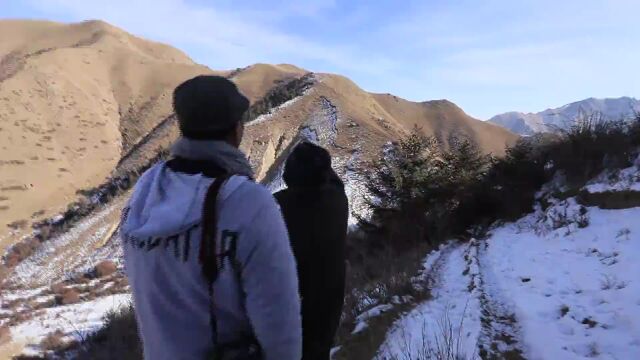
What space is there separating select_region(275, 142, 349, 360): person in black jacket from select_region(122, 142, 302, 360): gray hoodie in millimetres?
1188

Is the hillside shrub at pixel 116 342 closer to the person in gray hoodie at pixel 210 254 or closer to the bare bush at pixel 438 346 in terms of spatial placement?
the bare bush at pixel 438 346

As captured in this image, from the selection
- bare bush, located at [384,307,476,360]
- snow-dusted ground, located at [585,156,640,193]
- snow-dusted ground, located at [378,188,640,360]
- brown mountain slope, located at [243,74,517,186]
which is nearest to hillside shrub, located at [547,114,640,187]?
snow-dusted ground, located at [585,156,640,193]

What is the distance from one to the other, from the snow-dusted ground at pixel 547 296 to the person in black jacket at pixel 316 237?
1.47 meters

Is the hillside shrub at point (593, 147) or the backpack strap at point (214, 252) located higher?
the hillside shrub at point (593, 147)

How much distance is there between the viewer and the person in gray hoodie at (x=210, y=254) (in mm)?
1821

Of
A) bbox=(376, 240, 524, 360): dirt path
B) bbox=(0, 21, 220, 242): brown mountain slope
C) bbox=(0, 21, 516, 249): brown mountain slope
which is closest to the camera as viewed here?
bbox=(376, 240, 524, 360): dirt path

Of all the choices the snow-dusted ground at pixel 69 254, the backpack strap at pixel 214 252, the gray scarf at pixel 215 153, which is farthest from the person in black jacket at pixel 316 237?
the snow-dusted ground at pixel 69 254

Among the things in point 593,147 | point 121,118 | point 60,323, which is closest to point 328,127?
point 60,323

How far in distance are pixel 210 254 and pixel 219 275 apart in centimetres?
7

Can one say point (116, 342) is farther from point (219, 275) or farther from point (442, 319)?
point (219, 275)

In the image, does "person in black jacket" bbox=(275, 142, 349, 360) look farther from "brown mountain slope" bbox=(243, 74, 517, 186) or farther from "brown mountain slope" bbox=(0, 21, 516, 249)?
"brown mountain slope" bbox=(243, 74, 517, 186)

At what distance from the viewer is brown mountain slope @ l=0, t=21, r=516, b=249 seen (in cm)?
5607

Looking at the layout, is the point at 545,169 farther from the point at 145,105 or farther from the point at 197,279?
the point at 145,105

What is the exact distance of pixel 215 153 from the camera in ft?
6.49
